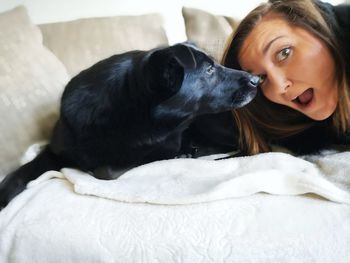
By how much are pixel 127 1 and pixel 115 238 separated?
1.41 m

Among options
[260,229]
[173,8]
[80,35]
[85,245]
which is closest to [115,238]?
[85,245]

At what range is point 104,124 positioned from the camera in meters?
0.99

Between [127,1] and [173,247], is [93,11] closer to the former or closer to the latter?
[127,1]

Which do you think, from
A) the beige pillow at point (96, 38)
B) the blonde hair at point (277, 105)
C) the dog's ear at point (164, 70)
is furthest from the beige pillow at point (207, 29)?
the dog's ear at point (164, 70)

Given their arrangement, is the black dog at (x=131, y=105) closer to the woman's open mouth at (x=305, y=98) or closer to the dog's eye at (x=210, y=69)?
the dog's eye at (x=210, y=69)

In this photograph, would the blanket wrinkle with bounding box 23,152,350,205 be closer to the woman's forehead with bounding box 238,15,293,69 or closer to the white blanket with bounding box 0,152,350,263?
the white blanket with bounding box 0,152,350,263

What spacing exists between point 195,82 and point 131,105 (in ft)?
0.66

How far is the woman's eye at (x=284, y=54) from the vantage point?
0.99 meters

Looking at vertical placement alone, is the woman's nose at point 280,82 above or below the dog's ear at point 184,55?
below

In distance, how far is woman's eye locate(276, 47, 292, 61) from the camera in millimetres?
993

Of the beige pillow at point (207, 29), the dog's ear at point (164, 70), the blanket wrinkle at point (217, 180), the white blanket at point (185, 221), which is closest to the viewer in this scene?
the white blanket at point (185, 221)

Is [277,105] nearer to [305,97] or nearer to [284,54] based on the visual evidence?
[305,97]

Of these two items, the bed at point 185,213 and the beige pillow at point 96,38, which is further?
the beige pillow at point 96,38

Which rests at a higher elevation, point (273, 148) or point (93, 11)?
point (93, 11)
